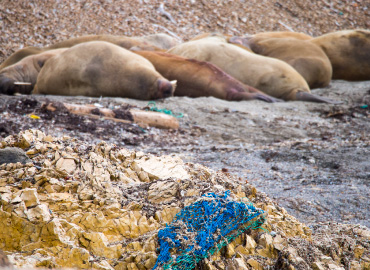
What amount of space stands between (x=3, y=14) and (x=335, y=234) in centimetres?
1252

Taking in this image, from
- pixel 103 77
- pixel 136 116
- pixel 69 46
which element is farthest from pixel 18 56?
pixel 136 116

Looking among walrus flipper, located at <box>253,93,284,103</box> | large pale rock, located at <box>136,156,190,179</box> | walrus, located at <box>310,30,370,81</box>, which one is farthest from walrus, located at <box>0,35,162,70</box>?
large pale rock, located at <box>136,156,190,179</box>

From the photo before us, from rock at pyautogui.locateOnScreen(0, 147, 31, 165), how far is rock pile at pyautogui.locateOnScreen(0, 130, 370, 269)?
3.0 inches

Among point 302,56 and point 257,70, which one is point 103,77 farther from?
point 302,56

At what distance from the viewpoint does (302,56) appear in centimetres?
988

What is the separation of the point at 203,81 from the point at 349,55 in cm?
464

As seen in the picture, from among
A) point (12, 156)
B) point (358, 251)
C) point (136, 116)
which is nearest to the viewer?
point (358, 251)

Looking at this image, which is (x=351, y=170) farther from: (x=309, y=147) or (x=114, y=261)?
(x=114, y=261)

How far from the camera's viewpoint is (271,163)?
454 centimetres

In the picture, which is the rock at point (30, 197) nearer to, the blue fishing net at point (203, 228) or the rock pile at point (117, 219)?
the rock pile at point (117, 219)

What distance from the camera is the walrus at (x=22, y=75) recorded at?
8375 millimetres

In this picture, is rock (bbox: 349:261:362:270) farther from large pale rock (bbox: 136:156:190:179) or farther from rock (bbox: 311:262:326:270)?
large pale rock (bbox: 136:156:190:179)

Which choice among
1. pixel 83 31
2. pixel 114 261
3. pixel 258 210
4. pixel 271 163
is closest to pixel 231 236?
pixel 258 210

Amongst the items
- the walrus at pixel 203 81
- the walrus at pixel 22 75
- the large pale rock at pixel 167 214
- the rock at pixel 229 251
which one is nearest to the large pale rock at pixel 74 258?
the large pale rock at pixel 167 214
